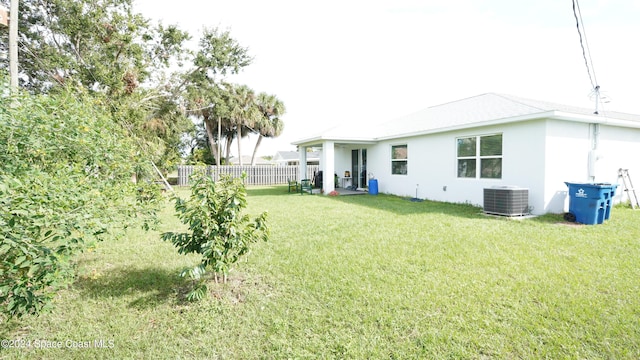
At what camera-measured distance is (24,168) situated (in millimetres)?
2943

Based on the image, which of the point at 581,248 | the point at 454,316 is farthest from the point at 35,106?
the point at 581,248

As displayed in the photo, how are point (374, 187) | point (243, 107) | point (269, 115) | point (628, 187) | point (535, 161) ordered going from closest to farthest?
point (535, 161) < point (628, 187) < point (374, 187) < point (243, 107) < point (269, 115)

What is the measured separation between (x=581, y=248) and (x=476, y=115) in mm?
6015

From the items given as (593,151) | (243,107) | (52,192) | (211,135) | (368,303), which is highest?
(243,107)

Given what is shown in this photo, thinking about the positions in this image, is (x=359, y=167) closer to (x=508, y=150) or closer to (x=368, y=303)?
(x=508, y=150)

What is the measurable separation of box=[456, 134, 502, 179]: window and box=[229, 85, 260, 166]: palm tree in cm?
2098

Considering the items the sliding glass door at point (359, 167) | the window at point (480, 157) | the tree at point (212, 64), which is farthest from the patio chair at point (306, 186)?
the tree at point (212, 64)

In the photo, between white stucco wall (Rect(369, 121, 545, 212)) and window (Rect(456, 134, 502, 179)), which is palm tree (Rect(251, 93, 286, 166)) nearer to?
white stucco wall (Rect(369, 121, 545, 212))

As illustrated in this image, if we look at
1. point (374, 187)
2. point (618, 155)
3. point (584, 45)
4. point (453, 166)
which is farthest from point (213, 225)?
point (618, 155)

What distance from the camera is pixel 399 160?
42.6ft

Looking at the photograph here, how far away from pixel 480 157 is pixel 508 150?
36.3 inches

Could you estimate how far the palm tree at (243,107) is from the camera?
1046 inches

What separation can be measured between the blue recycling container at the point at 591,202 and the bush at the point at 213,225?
25.6ft

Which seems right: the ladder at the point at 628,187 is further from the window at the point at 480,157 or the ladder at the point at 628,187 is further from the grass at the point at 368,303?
the grass at the point at 368,303
